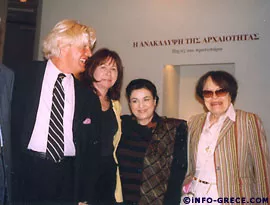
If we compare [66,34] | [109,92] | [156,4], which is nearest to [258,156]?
[109,92]

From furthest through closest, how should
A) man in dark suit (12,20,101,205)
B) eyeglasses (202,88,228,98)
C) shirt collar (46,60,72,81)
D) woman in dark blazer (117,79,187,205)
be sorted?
eyeglasses (202,88,228,98), woman in dark blazer (117,79,187,205), shirt collar (46,60,72,81), man in dark suit (12,20,101,205)

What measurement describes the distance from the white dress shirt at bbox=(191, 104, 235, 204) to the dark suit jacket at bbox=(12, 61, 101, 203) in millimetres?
817

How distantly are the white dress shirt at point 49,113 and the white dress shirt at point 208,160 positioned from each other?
991 mm

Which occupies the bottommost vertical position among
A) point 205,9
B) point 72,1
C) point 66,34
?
point 66,34

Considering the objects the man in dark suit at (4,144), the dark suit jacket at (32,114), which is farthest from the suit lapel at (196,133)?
the man in dark suit at (4,144)

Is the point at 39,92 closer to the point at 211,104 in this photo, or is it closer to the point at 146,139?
the point at 146,139

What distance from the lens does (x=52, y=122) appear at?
211 cm

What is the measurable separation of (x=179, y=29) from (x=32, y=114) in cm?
415

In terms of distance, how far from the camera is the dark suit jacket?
81.7 inches

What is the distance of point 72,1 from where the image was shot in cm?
654

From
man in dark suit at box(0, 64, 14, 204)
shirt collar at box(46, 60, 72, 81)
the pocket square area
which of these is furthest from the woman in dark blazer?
man in dark suit at box(0, 64, 14, 204)

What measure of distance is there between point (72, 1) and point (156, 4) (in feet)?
6.18

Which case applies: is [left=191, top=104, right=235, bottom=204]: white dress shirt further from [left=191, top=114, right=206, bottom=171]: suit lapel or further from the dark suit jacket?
the dark suit jacket

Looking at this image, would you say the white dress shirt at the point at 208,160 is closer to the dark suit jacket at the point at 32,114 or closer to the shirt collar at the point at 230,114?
the shirt collar at the point at 230,114
